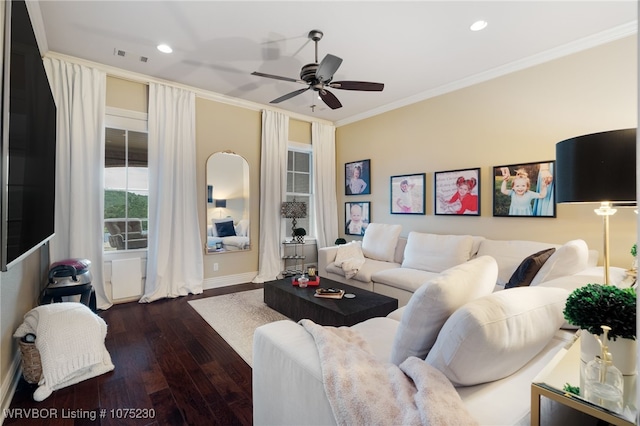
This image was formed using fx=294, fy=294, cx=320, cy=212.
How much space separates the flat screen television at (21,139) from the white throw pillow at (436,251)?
3540 mm

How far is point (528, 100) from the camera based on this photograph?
3.33 meters

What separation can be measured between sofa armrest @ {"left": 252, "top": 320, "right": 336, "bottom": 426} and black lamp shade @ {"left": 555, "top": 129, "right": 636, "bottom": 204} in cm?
146

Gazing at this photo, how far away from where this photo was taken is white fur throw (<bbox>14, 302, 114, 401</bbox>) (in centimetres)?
198

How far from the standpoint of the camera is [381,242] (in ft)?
14.2

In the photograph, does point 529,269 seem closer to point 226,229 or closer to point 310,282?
point 310,282

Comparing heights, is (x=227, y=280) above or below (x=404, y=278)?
below

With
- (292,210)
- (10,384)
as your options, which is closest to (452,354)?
(10,384)

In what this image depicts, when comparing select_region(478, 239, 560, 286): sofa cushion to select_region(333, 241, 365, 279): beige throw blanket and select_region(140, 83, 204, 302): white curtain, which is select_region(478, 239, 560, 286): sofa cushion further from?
select_region(140, 83, 204, 302): white curtain

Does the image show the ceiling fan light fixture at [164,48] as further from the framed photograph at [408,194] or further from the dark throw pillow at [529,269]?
the dark throw pillow at [529,269]

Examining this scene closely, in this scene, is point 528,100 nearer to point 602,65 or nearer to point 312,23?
point 602,65

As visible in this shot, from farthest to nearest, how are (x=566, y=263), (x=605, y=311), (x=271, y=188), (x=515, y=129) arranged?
(x=271, y=188) < (x=515, y=129) < (x=566, y=263) < (x=605, y=311)

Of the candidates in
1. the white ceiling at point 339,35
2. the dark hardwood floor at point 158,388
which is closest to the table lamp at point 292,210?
the white ceiling at point 339,35

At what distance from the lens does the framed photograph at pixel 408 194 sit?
4.38 m

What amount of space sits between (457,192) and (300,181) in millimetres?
2728
